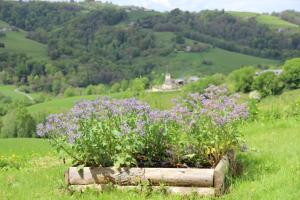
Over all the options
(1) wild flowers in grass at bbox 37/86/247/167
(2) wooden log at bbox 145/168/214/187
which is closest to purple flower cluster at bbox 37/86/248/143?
(1) wild flowers in grass at bbox 37/86/247/167

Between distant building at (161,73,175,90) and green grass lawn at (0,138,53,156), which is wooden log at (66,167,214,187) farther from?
distant building at (161,73,175,90)

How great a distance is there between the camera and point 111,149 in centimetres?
842

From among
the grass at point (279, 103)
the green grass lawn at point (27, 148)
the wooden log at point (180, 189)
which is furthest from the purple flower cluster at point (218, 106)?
the grass at point (279, 103)

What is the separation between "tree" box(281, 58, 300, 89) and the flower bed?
7872 centimetres

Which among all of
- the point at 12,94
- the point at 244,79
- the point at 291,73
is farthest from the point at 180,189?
the point at 12,94

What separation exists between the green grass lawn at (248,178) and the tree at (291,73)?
76.3 metres

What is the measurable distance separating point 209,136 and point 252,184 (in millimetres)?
1244

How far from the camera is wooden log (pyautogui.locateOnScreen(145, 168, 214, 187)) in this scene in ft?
25.1

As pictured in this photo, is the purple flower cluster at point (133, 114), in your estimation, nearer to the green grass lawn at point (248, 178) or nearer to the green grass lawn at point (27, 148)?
the green grass lawn at point (248, 178)

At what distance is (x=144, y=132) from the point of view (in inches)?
330

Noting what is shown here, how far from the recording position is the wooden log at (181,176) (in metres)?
7.64

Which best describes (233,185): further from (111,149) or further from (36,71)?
(36,71)

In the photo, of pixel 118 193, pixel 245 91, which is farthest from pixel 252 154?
pixel 245 91

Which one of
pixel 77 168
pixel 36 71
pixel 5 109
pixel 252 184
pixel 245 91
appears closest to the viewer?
pixel 252 184
